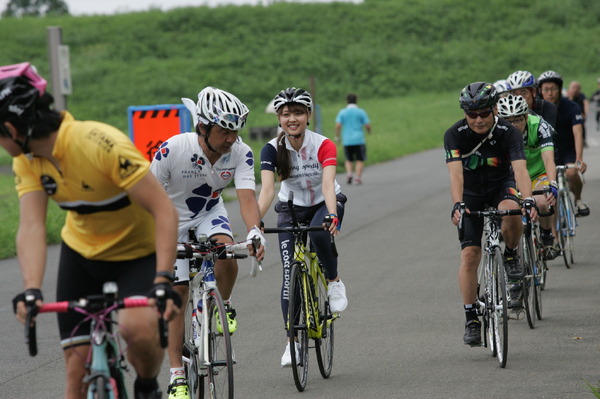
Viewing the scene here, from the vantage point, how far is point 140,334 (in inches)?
185

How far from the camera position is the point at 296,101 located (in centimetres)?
757

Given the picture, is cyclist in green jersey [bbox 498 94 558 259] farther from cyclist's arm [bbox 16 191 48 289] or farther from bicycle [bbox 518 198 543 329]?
cyclist's arm [bbox 16 191 48 289]

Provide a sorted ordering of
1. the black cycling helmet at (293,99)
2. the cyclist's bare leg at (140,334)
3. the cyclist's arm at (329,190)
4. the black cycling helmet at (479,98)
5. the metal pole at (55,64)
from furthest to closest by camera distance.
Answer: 1. the metal pole at (55,64)
2. the black cycling helmet at (479,98)
3. the black cycling helmet at (293,99)
4. the cyclist's arm at (329,190)
5. the cyclist's bare leg at (140,334)

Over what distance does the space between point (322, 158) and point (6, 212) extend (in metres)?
12.2

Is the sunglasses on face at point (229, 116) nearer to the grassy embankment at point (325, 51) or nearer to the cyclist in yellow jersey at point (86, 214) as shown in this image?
the cyclist in yellow jersey at point (86, 214)

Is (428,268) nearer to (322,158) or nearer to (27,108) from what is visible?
(322,158)

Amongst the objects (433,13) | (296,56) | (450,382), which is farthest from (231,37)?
(450,382)

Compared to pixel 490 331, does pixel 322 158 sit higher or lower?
higher

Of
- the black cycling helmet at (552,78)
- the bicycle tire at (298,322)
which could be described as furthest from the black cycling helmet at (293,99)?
the black cycling helmet at (552,78)

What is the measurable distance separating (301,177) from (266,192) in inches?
→ 14.4

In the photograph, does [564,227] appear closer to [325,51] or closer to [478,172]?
[478,172]

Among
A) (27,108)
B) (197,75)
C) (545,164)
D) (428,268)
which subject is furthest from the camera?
(197,75)

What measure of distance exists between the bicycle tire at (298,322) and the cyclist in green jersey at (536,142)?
3.06m

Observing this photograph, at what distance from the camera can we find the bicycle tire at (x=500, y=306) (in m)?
7.52
